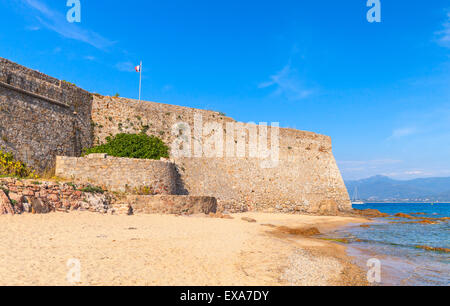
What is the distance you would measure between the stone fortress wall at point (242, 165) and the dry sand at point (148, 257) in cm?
1319

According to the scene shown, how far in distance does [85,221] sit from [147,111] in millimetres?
14993

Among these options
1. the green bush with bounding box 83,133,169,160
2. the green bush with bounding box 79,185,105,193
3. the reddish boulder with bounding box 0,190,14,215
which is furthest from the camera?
the green bush with bounding box 83,133,169,160

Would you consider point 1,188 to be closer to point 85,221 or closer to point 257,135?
point 85,221

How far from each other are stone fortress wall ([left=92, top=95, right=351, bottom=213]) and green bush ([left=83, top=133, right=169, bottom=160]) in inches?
35.8

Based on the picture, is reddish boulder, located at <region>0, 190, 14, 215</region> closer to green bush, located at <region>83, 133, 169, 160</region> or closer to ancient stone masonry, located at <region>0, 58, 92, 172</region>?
ancient stone masonry, located at <region>0, 58, 92, 172</region>

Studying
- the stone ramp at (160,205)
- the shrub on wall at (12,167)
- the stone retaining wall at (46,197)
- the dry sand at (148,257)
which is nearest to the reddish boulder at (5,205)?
the stone retaining wall at (46,197)

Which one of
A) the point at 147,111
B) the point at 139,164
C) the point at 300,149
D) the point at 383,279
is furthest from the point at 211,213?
the point at 300,149

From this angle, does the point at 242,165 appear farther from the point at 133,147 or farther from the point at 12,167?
the point at 12,167

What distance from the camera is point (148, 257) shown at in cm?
725

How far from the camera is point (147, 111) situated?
2536 cm

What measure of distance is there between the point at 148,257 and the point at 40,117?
15303 millimetres

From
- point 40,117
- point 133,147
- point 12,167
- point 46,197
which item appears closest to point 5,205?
point 46,197

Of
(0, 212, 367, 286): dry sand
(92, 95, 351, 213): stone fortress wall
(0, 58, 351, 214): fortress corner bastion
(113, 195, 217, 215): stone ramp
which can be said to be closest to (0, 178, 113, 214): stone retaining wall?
(0, 212, 367, 286): dry sand

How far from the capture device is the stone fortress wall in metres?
24.3
